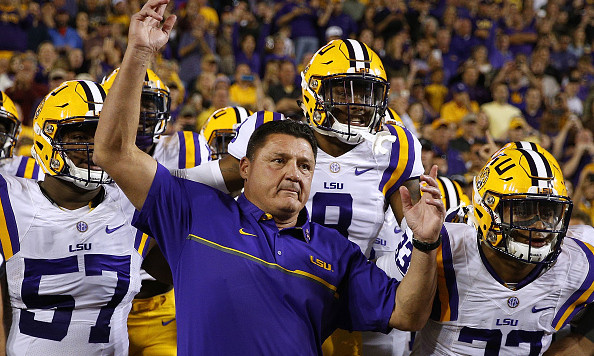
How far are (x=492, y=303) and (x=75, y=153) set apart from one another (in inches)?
71.7

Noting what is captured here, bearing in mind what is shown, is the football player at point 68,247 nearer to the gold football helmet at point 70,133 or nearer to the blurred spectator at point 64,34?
the gold football helmet at point 70,133

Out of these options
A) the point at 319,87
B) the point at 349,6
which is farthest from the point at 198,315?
the point at 349,6

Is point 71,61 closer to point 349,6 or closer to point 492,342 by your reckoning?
point 349,6

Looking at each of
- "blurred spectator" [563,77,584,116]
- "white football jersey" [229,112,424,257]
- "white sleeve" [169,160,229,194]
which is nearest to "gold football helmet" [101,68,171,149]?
"white football jersey" [229,112,424,257]

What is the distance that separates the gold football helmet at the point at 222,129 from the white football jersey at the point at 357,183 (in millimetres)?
1125

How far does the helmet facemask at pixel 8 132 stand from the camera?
4199 millimetres

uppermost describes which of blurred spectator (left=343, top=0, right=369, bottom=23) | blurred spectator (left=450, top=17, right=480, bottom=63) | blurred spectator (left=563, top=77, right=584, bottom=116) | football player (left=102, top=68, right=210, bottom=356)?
blurred spectator (left=343, top=0, right=369, bottom=23)

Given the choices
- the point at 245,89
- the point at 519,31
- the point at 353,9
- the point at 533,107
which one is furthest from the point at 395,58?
the point at 519,31

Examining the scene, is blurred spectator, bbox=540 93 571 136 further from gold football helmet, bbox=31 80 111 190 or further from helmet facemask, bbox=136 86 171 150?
gold football helmet, bbox=31 80 111 190

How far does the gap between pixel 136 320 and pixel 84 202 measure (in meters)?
0.95

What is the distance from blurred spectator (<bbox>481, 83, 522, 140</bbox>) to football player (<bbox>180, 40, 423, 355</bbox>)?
20.3 ft

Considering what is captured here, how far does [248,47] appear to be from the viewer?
9.97m

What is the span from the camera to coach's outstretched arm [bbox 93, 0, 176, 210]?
2.22m

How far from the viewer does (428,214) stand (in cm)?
238
